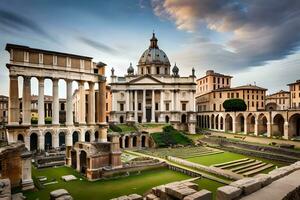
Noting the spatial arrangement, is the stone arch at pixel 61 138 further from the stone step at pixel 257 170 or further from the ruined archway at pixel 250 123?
the ruined archway at pixel 250 123

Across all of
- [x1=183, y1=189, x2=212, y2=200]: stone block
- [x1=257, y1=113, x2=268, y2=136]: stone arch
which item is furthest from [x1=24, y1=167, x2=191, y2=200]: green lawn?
[x1=257, y1=113, x2=268, y2=136]: stone arch

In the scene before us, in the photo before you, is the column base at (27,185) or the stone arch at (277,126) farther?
the stone arch at (277,126)

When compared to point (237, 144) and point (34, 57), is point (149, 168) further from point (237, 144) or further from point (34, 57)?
point (34, 57)

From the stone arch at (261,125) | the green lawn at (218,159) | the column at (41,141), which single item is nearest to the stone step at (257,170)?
the green lawn at (218,159)

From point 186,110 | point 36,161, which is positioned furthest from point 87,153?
point 186,110

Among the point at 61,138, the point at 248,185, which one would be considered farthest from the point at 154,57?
the point at 248,185

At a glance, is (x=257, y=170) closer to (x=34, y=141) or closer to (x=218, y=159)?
(x=218, y=159)

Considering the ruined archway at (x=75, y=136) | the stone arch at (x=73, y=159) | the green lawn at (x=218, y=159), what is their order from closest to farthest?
1. the stone arch at (x=73, y=159)
2. the green lawn at (x=218, y=159)
3. the ruined archway at (x=75, y=136)
